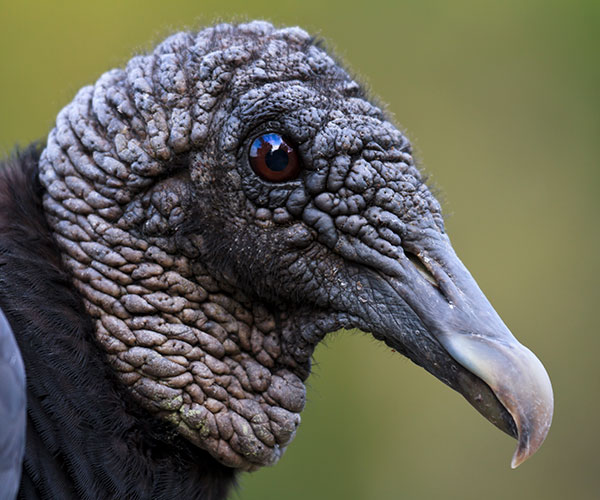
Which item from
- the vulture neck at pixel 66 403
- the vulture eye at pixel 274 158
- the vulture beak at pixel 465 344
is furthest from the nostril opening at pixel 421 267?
the vulture neck at pixel 66 403

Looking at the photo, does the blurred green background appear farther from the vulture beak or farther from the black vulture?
the vulture beak

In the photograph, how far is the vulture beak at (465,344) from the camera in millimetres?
2631

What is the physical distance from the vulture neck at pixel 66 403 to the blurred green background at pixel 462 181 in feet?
12.2

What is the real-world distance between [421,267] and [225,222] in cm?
71

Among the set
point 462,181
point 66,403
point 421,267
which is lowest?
point 66,403

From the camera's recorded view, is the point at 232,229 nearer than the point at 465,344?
No

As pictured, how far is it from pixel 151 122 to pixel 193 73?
0.23 meters

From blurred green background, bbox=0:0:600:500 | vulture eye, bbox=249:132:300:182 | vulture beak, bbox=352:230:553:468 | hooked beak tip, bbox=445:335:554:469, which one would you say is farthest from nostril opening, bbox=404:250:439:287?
blurred green background, bbox=0:0:600:500

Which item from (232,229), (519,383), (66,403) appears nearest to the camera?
(519,383)

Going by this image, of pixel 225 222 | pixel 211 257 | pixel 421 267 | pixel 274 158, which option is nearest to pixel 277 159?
pixel 274 158

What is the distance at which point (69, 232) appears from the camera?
3.04m

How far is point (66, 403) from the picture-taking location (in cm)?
276

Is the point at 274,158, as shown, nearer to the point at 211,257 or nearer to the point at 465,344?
the point at 211,257

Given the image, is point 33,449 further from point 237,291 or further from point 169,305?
point 237,291
